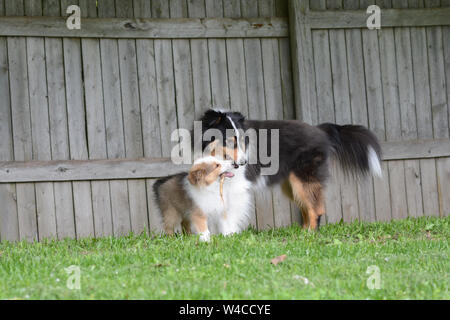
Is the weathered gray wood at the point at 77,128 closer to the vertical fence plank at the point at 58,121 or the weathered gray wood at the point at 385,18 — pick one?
the vertical fence plank at the point at 58,121

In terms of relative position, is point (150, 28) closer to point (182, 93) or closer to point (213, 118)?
point (182, 93)

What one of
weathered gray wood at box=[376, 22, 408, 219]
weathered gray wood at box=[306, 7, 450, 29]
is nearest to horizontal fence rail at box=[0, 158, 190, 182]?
weathered gray wood at box=[306, 7, 450, 29]

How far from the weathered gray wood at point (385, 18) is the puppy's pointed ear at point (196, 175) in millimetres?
3213

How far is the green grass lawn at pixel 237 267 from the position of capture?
411cm

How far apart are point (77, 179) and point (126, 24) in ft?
6.68

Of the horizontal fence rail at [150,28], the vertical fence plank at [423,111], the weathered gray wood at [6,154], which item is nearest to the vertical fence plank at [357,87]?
the vertical fence plank at [423,111]

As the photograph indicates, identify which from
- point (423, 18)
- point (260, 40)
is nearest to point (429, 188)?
point (423, 18)

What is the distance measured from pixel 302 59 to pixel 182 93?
167cm

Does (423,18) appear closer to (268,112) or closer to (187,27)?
(268,112)

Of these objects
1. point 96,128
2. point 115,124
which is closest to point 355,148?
point 115,124

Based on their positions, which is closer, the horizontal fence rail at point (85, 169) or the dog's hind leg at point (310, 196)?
the dog's hind leg at point (310, 196)

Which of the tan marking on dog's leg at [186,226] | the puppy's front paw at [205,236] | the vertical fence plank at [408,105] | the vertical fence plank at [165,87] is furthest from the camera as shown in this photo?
the vertical fence plank at [408,105]

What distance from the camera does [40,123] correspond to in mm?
7992

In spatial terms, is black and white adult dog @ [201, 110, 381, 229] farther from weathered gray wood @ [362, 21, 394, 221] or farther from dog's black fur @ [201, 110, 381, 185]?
weathered gray wood @ [362, 21, 394, 221]
